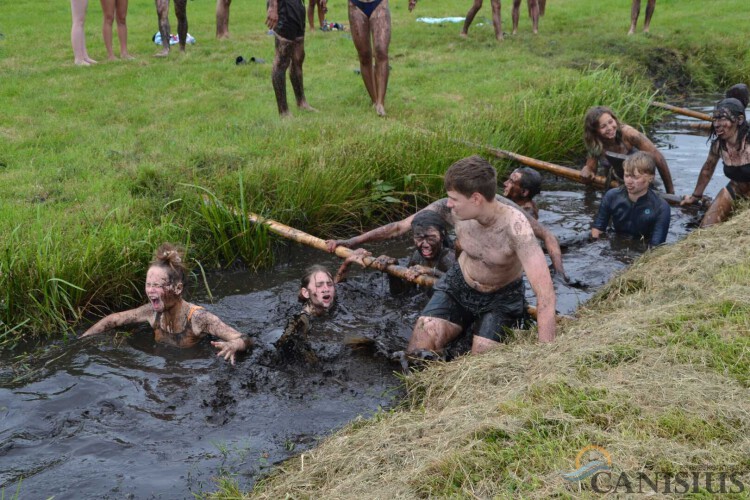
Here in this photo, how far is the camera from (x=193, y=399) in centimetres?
642

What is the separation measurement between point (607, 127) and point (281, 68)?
4.43 m

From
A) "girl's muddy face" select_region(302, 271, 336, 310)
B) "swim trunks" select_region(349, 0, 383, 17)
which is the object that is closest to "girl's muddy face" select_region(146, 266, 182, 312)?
"girl's muddy face" select_region(302, 271, 336, 310)

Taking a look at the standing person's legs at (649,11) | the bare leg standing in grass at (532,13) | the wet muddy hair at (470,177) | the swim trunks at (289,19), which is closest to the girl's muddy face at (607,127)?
the swim trunks at (289,19)

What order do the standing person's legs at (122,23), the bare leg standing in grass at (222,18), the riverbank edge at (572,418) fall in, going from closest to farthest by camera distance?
the riverbank edge at (572,418)
the standing person's legs at (122,23)
the bare leg standing in grass at (222,18)

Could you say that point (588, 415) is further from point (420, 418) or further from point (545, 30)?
point (545, 30)

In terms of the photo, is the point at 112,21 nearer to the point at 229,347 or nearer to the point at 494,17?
the point at 494,17

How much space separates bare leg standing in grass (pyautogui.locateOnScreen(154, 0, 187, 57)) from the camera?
50.4 ft

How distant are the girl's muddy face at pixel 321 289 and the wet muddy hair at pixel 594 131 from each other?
14.8ft

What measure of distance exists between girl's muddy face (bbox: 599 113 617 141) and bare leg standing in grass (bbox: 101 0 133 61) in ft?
29.3

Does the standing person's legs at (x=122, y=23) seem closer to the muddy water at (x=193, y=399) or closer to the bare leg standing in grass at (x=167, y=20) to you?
the bare leg standing in grass at (x=167, y=20)

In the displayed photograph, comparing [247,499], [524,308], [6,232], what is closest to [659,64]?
[524,308]

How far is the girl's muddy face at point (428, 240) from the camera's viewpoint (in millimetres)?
7766

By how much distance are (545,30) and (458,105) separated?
286 inches

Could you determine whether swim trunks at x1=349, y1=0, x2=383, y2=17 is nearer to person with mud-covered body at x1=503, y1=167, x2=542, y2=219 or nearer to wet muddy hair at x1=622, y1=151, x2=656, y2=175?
→ person with mud-covered body at x1=503, y1=167, x2=542, y2=219
